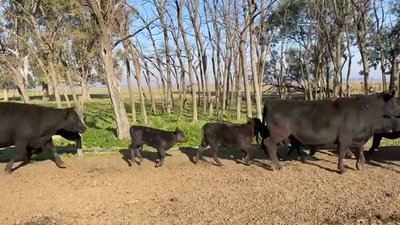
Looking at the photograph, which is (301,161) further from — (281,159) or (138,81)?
(138,81)

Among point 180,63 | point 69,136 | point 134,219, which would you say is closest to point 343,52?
point 180,63

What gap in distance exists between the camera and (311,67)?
4406cm

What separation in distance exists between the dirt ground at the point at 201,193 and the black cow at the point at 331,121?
648 mm

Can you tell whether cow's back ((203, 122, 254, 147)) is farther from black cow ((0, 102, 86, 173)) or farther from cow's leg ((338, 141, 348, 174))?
black cow ((0, 102, 86, 173))

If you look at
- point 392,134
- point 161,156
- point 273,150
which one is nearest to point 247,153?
point 273,150

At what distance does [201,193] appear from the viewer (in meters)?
7.24

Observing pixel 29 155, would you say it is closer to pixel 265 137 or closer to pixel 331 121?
pixel 265 137

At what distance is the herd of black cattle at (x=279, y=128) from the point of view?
8.59 meters

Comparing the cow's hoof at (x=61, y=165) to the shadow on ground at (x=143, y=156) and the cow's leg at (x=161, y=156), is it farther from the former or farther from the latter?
the cow's leg at (x=161, y=156)

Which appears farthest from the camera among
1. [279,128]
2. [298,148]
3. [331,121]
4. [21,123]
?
[298,148]

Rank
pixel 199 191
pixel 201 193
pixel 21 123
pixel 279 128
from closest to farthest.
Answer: pixel 201 193 < pixel 199 191 < pixel 279 128 < pixel 21 123

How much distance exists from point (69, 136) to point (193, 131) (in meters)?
7.51

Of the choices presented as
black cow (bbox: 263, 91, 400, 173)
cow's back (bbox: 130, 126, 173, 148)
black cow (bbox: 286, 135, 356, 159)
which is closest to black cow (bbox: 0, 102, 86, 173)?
cow's back (bbox: 130, 126, 173, 148)

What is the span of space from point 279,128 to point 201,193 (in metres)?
2.54
